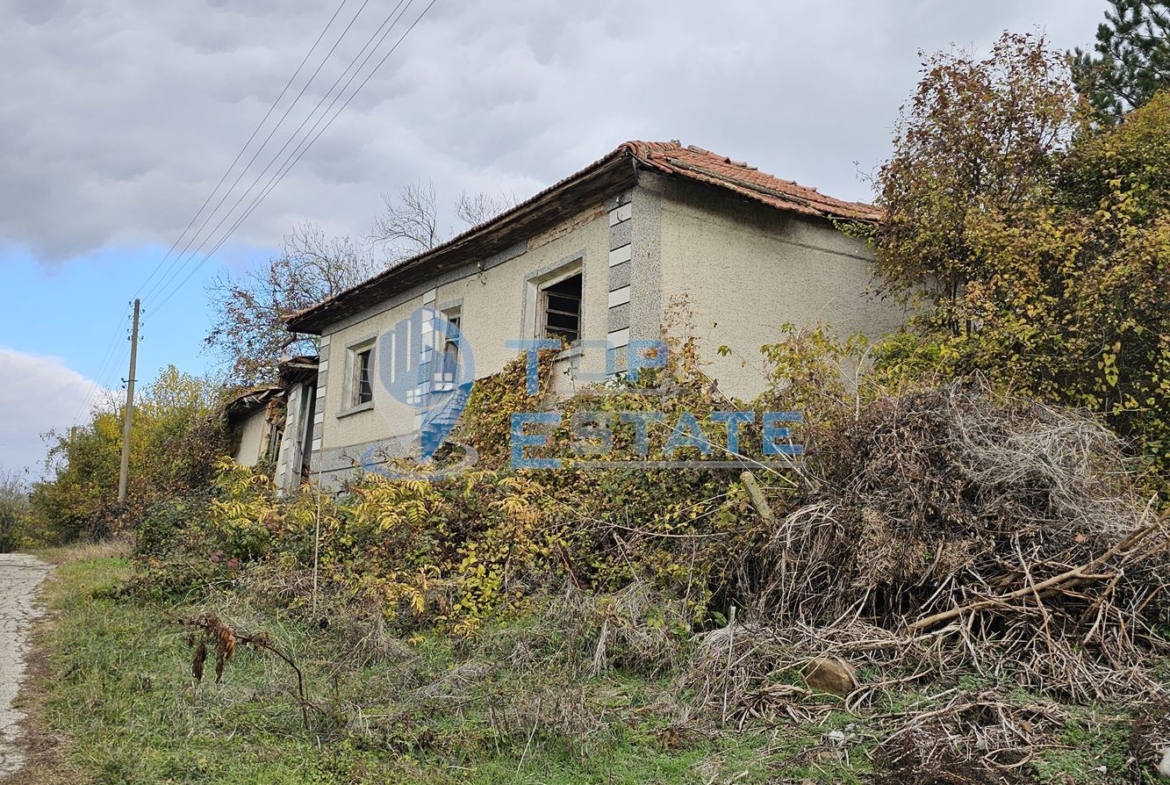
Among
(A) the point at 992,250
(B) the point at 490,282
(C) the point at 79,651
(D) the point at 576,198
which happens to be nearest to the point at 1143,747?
(A) the point at 992,250

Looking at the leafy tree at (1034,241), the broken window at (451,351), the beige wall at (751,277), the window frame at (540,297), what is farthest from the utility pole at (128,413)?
the leafy tree at (1034,241)

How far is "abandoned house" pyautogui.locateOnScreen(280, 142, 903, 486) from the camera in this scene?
939cm

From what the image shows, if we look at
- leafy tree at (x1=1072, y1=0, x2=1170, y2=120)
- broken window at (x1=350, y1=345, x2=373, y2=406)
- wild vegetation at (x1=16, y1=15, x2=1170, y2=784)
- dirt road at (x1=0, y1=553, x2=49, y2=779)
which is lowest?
dirt road at (x1=0, y1=553, x2=49, y2=779)

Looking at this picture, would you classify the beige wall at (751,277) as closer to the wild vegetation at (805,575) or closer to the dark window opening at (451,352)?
the wild vegetation at (805,575)

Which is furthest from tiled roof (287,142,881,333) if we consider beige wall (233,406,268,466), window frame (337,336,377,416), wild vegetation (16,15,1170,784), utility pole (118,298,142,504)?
utility pole (118,298,142,504)

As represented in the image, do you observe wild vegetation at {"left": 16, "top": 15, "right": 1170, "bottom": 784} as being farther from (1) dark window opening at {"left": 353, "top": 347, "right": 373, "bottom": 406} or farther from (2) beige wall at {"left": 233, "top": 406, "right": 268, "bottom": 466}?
(2) beige wall at {"left": 233, "top": 406, "right": 268, "bottom": 466}

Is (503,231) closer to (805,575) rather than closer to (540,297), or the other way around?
(540,297)

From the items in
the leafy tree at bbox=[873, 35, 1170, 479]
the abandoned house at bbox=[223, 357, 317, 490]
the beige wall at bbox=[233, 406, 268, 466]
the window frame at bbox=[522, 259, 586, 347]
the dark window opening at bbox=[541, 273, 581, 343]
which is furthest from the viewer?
the beige wall at bbox=[233, 406, 268, 466]

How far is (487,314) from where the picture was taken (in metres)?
11.6

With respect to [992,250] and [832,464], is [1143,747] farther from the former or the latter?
[992,250]

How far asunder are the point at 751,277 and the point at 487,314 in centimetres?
356

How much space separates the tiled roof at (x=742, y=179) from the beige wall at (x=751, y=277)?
27 centimetres

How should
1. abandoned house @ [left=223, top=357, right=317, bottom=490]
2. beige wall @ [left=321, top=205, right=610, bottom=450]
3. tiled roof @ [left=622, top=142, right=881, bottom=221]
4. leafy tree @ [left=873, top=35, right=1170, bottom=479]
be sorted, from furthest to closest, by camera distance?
abandoned house @ [left=223, top=357, right=317, bottom=490] < beige wall @ [left=321, top=205, right=610, bottom=450] < tiled roof @ [left=622, top=142, right=881, bottom=221] < leafy tree @ [left=873, top=35, right=1170, bottom=479]

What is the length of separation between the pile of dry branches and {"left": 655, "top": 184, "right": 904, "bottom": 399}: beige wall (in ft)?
12.8
